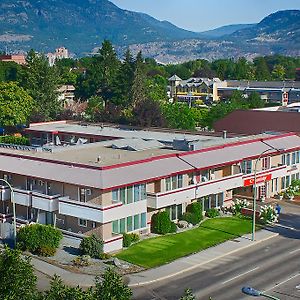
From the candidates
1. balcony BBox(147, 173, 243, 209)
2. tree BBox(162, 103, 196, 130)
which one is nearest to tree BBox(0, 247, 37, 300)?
balcony BBox(147, 173, 243, 209)

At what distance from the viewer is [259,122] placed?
8312cm

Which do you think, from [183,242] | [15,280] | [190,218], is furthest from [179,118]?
[15,280]

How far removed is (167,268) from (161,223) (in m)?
7.92

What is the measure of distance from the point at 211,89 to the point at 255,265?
12825 centimetres

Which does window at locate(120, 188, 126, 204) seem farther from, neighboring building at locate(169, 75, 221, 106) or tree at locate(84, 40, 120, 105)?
neighboring building at locate(169, 75, 221, 106)

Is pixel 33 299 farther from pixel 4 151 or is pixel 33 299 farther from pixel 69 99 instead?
pixel 69 99

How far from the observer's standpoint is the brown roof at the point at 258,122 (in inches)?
3136

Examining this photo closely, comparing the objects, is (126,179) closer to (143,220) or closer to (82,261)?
(143,220)

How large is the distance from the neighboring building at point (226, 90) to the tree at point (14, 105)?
6453 centimetres

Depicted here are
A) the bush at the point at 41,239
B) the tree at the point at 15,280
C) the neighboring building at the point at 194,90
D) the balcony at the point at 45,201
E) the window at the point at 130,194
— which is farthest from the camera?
the neighboring building at the point at 194,90

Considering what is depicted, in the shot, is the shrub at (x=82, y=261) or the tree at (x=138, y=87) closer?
the shrub at (x=82, y=261)

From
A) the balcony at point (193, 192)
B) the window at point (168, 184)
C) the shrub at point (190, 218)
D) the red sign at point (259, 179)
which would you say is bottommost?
the shrub at point (190, 218)

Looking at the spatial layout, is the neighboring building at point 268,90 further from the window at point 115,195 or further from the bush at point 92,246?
the bush at point 92,246

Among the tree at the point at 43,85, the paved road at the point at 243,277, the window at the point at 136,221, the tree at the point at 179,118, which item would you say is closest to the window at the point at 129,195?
the window at the point at 136,221
